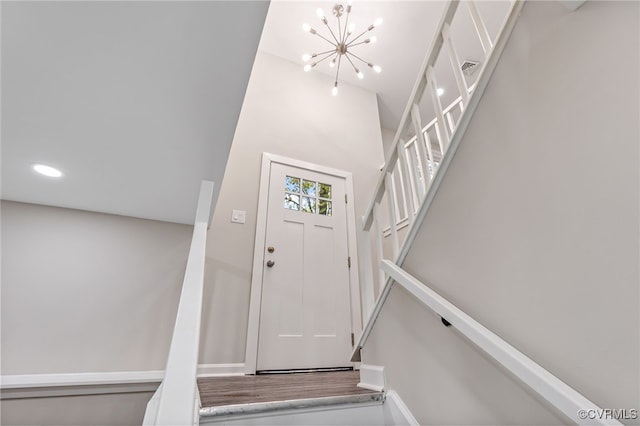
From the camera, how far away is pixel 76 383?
1.79 metres

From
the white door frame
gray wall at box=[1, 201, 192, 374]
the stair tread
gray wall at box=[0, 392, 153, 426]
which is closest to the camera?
the stair tread

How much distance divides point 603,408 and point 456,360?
1.55ft

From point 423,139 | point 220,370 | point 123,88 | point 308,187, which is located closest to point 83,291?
point 220,370

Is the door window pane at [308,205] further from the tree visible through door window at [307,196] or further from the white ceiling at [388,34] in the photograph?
the white ceiling at [388,34]

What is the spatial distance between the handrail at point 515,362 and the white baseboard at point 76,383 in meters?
1.88

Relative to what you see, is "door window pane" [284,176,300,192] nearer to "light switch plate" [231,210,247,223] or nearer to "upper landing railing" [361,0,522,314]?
"light switch plate" [231,210,247,223]

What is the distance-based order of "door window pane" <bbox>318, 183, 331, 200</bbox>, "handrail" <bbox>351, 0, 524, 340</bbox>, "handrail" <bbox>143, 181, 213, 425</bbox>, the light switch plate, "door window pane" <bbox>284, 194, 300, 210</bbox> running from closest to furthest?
"handrail" <bbox>143, 181, 213, 425</bbox> < "handrail" <bbox>351, 0, 524, 340</bbox> < the light switch plate < "door window pane" <bbox>284, 194, 300, 210</bbox> < "door window pane" <bbox>318, 183, 331, 200</bbox>

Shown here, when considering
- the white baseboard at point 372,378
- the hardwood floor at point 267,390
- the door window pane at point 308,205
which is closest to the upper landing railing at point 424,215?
the white baseboard at point 372,378

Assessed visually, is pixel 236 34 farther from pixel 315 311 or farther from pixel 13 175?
pixel 315 311

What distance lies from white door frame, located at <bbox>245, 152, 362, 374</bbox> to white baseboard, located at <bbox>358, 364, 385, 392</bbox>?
1093mm

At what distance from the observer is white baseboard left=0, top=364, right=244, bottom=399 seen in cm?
171

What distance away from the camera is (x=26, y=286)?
1948 mm
